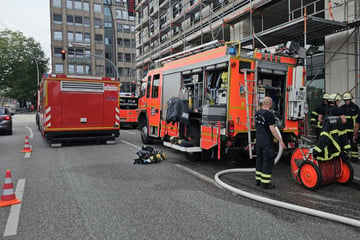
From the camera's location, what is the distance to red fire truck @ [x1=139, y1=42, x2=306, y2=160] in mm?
5891

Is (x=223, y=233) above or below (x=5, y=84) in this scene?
below

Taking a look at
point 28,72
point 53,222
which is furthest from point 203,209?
point 28,72

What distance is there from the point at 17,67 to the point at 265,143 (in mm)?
56765

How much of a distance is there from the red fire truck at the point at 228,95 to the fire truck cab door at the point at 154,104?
804mm

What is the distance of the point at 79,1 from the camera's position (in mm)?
56594

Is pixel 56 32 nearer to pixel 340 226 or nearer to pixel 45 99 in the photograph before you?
pixel 45 99

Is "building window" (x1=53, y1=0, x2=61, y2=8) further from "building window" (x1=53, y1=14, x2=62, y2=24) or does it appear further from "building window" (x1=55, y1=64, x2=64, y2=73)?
"building window" (x1=55, y1=64, x2=64, y2=73)

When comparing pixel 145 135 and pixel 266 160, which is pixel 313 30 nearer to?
pixel 145 135

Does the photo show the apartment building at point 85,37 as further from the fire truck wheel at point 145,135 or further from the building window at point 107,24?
the fire truck wheel at point 145,135

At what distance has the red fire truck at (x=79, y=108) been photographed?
9.70m

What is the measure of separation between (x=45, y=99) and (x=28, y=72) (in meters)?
48.1

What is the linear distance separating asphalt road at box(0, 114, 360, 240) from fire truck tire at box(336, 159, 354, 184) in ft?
0.42

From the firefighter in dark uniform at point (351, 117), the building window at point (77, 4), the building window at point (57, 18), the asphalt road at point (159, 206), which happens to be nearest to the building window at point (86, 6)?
the building window at point (77, 4)

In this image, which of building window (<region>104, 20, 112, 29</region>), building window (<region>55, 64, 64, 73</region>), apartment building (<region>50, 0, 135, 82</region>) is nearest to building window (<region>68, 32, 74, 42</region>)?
apartment building (<region>50, 0, 135, 82</region>)
